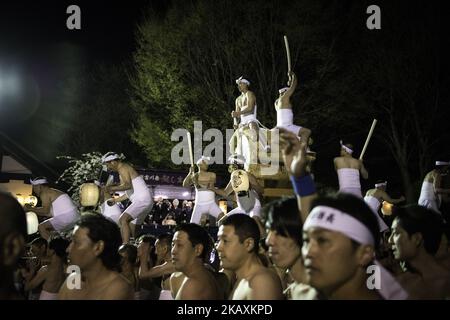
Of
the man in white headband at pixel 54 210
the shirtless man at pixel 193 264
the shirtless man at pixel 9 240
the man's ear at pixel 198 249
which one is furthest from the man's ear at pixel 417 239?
the man in white headband at pixel 54 210

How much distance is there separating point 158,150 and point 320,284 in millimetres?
21390

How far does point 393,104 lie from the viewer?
22219 millimetres

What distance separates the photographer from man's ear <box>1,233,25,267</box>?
2.63 meters

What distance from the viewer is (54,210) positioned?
10.4 metres

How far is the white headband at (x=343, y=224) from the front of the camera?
9.46 feet

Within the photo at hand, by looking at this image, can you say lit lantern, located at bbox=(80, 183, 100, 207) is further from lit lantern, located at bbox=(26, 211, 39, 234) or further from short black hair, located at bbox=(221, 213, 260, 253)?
short black hair, located at bbox=(221, 213, 260, 253)

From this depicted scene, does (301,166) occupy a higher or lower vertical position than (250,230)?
higher

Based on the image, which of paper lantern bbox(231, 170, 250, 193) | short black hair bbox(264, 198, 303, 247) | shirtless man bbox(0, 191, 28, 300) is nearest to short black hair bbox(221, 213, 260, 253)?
short black hair bbox(264, 198, 303, 247)

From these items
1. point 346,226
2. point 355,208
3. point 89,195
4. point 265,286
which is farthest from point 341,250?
point 89,195

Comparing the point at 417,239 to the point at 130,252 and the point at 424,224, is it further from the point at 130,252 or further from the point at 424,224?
the point at 130,252

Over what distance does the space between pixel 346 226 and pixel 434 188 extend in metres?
8.28

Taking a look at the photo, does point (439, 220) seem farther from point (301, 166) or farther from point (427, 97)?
point (427, 97)

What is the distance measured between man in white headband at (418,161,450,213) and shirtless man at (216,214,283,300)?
700 cm

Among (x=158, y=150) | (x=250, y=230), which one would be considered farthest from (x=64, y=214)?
(x=158, y=150)
